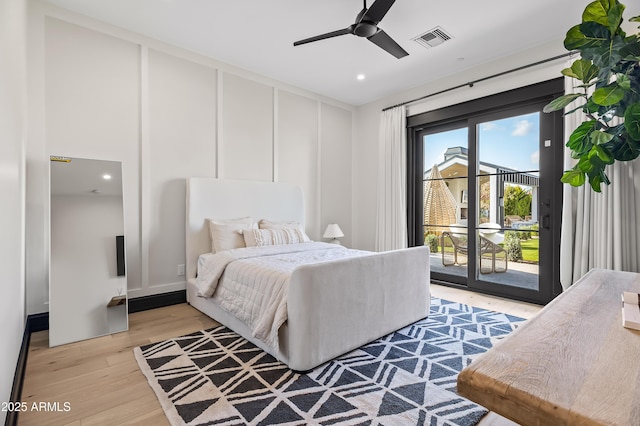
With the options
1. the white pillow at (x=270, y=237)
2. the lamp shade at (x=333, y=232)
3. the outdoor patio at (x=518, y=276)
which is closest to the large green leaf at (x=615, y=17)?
the outdoor patio at (x=518, y=276)

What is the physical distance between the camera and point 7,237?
1.51 metres

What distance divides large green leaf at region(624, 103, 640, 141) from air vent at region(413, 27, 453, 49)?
207 cm

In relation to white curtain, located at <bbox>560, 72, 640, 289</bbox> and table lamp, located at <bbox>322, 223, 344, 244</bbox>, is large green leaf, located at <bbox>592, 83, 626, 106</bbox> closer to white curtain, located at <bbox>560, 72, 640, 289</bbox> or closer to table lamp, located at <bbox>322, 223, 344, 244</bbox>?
white curtain, located at <bbox>560, 72, 640, 289</bbox>

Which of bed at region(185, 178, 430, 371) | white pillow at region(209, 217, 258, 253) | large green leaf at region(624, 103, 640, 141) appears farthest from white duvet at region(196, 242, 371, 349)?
large green leaf at region(624, 103, 640, 141)

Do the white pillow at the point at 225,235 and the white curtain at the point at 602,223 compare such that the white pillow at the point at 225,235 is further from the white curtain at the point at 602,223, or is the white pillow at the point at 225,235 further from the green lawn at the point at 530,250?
the white curtain at the point at 602,223

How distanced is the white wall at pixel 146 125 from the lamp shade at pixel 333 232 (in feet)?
2.60

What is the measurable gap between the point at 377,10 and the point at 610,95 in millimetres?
1519

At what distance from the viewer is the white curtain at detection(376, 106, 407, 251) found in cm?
450

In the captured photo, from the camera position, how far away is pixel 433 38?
3197 millimetres

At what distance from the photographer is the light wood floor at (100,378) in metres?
1.59

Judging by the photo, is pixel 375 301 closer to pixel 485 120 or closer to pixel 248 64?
pixel 485 120

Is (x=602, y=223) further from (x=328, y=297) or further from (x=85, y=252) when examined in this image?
(x=85, y=252)

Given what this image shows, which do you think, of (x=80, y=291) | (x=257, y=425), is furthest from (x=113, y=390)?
(x=80, y=291)

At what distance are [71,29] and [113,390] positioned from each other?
10.1 feet
